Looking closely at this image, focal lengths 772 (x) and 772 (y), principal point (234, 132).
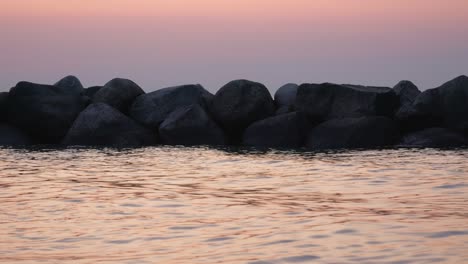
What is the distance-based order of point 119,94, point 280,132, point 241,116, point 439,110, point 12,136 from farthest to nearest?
1. point 119,94
2. point 12,136
3. point 241,116
4. point 280,132
5. point 439,110

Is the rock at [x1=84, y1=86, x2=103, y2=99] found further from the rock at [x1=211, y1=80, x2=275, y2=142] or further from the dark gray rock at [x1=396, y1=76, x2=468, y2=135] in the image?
the dark gray rock at [x1=396, y1=76, x2=468, y2=135]

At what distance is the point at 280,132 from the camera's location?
2364 centimetres

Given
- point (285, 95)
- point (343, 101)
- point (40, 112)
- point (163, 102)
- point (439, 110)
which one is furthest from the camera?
point (285, 95)

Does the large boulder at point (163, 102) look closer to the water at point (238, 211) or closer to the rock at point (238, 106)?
the rock at point (238, 106)

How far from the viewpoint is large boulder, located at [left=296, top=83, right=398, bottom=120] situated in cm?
2369

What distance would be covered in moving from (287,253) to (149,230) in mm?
2008

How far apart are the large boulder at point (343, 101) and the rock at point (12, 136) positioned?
30.4 feet

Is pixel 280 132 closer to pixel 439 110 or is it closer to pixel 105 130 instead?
pixel 439 110

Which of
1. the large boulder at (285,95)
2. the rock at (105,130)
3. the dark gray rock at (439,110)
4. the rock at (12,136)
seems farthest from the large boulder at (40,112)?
the dark gray rock at (439,110)

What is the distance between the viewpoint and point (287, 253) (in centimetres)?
678

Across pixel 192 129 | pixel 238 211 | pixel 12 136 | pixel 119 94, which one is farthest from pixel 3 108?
pixel 238 211

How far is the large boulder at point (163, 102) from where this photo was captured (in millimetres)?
26031

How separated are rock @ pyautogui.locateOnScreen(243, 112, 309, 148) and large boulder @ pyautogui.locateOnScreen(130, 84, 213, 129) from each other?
9.46 ft

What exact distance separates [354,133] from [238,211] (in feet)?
43.7
